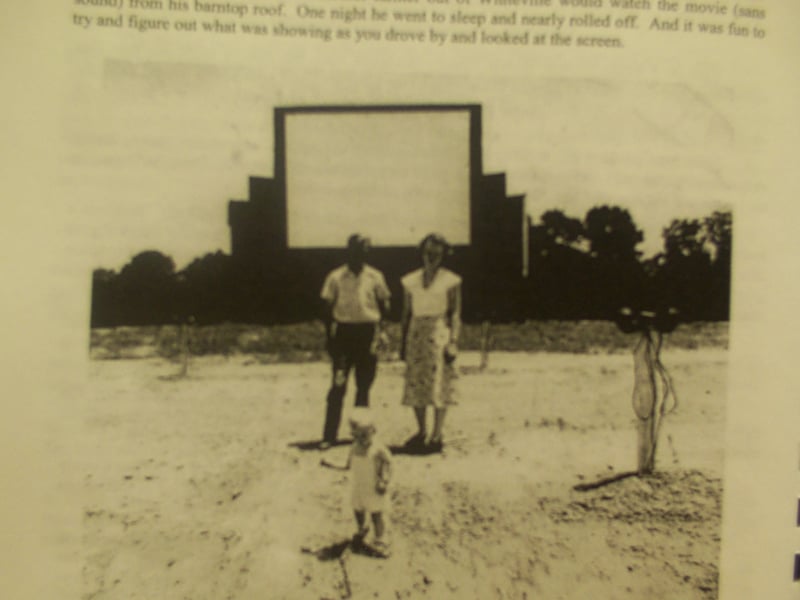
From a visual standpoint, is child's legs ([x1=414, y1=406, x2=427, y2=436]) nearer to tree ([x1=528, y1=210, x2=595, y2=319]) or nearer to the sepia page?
the sepia page

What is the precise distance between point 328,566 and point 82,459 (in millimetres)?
327

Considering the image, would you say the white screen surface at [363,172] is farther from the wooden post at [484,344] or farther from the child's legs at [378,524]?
the child's legs at [378,524]

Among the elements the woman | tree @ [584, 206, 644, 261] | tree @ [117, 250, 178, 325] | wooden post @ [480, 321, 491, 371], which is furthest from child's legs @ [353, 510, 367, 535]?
tree @ [584, 206, 644, 261]

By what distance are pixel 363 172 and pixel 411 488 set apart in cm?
40

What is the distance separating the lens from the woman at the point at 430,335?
2.97 ft

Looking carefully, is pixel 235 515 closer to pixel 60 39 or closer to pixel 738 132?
pixel 60 39

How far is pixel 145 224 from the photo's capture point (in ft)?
2.90

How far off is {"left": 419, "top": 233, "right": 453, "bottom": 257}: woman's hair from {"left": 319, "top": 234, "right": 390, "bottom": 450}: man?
7 cm

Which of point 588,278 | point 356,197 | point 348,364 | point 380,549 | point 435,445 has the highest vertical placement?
point 356,197

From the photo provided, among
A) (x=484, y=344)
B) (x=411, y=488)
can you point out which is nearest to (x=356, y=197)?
(x=484, y=344)

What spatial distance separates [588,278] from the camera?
0.94m

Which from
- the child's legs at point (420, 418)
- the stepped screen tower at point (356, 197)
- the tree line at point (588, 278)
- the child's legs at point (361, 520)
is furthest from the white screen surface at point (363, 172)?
the child's legs at point (361, 520)

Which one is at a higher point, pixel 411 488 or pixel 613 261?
pixel 613 261

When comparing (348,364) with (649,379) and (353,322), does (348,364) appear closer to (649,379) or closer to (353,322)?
(353,322)
